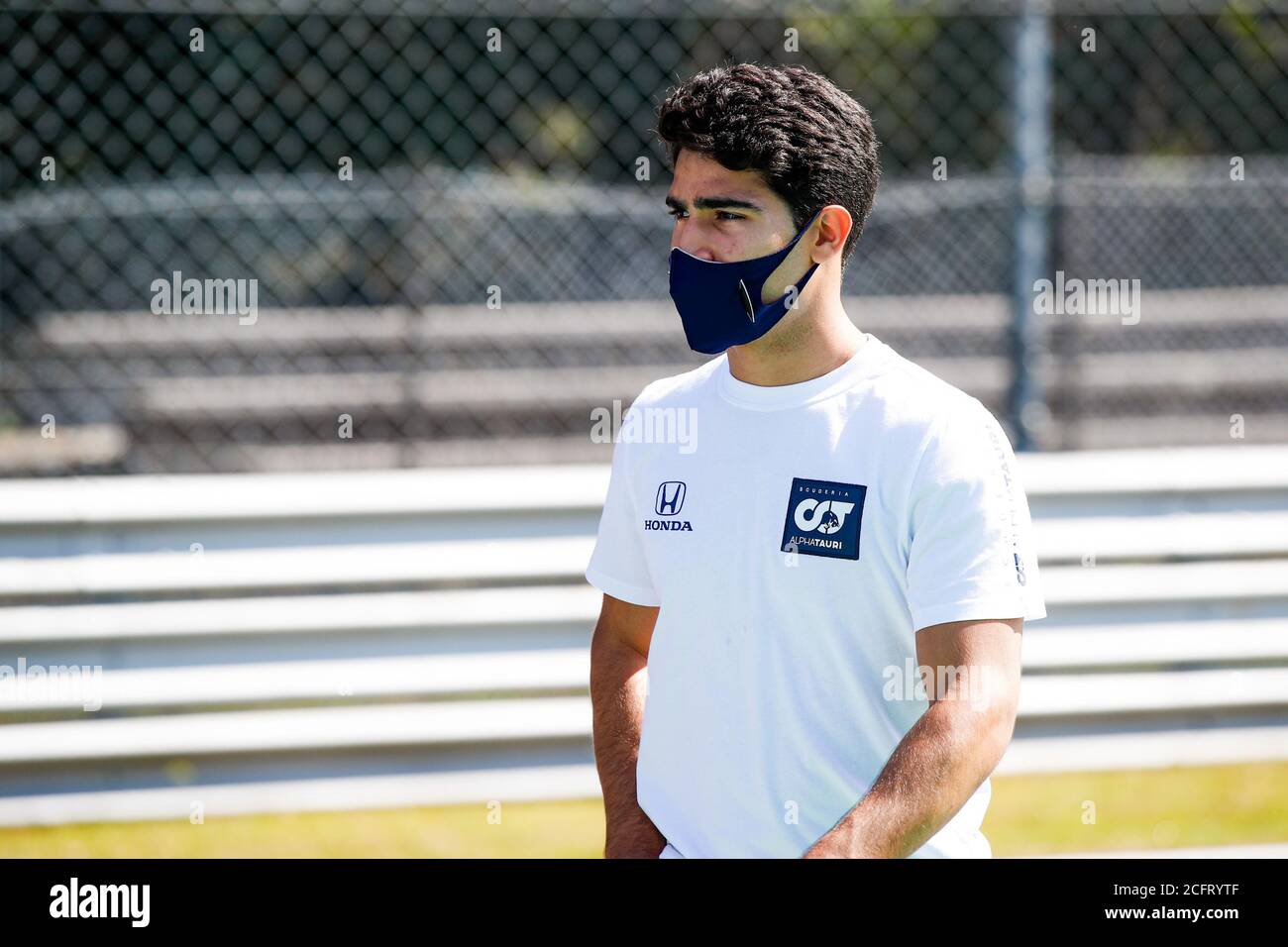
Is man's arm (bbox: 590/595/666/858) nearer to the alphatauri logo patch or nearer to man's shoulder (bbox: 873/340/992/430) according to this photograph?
the alphatauri logo patch

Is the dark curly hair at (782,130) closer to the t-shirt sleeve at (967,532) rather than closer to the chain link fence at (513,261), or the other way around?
the t-shirt sleeve at (967,532)

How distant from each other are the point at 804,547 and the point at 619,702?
1.87 feet

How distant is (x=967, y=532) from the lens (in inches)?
82.0

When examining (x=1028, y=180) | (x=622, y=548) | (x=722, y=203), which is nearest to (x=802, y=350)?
(x=722, y=203)

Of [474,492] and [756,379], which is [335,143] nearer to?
[474,492]

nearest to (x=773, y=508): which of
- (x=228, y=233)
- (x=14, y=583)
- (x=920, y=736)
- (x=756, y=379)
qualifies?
(x=756, y=379)

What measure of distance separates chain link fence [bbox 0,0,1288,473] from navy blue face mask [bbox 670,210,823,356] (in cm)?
498

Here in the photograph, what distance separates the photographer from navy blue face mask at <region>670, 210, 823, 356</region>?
2355mm

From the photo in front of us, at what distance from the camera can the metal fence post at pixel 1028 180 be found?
450 cm

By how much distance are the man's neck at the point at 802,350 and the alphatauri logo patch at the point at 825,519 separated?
0.72ft

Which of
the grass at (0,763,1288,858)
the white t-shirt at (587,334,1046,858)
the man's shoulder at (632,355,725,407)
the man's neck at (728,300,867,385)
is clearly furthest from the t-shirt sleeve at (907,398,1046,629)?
the grass at (0,763,1288,858)

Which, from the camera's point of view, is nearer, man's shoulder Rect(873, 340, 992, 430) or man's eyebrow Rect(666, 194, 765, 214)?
man's shoulder Rect(873, 340, 992, 430)

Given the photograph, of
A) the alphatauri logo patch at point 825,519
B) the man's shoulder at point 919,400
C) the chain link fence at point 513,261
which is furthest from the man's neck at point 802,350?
the chain link fence at point 513,261

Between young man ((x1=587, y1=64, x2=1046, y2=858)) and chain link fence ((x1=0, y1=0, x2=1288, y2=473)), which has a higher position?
chain link fence ((x1=0, y1=0, x2=1288, y2=473))
